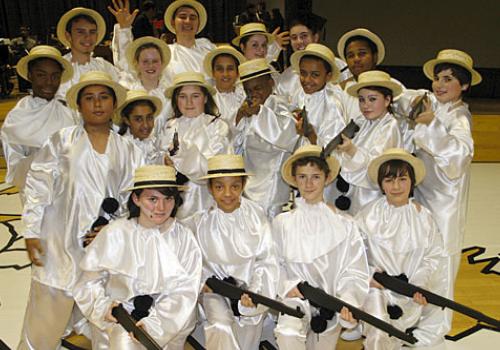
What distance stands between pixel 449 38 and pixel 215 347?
863 cm

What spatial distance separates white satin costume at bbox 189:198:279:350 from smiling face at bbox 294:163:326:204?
0.28 metres

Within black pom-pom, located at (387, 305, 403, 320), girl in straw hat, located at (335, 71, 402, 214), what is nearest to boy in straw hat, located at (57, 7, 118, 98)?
girl in straw hat, located at (335, 71, 402, 214)

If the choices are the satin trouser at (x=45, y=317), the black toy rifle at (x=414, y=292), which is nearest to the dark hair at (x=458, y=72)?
the black toy rifle at (x=414, y=292)

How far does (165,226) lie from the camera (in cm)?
287

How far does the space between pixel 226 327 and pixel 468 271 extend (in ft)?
7.80

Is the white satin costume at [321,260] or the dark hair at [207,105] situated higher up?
the dark hair at [207,105]

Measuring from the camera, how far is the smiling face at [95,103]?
299 cm

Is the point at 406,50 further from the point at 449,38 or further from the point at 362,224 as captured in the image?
the point at 362,224

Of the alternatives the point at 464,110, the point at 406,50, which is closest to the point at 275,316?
the point at 464,110

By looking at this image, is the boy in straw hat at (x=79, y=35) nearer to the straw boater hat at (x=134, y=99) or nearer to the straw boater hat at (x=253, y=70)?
the straw boater hat at (x=134, y=99)

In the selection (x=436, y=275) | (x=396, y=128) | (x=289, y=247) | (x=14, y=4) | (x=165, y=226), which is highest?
(x=14, y=4)

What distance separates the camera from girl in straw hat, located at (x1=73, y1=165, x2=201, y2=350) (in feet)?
8.92

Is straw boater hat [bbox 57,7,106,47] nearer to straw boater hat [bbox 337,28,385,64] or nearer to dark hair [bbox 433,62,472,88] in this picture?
straw boater hat [bbox 337,28,385,64]

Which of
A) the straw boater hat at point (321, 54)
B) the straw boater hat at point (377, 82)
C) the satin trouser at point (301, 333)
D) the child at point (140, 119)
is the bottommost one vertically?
the satin trouser at point (301, 333)
